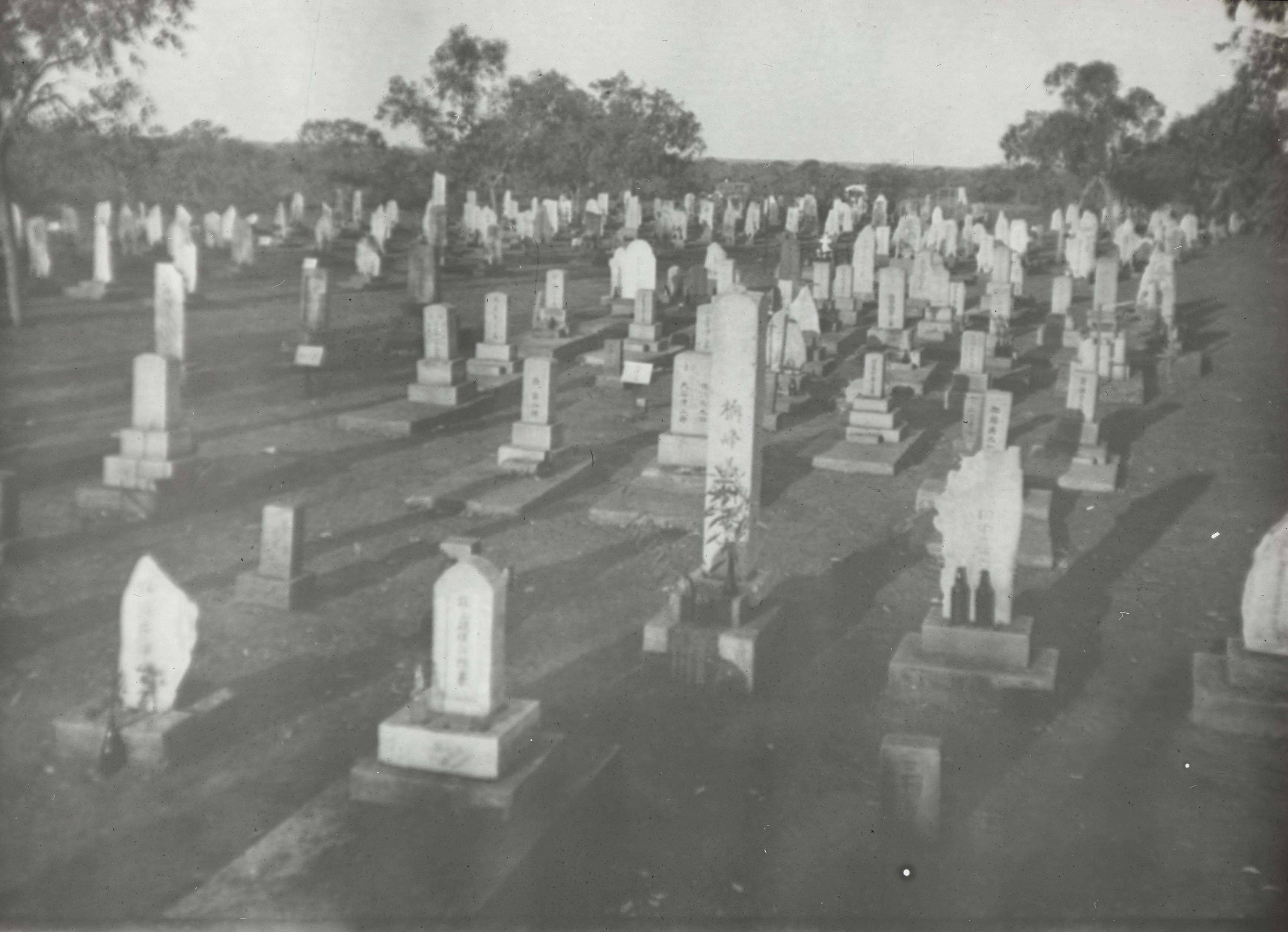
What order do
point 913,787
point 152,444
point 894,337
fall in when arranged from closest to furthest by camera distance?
point 913,787, point 152,444, point 894,337

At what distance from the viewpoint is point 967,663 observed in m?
9.09

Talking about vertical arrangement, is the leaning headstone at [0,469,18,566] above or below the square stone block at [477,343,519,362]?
below

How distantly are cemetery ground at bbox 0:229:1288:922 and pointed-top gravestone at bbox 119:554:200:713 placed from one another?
490mm

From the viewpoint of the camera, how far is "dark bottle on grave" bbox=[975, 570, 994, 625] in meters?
9.25

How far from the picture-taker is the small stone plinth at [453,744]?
694 cm

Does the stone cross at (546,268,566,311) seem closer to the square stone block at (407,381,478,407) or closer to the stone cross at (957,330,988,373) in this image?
the square stone block at (407,381,478,407)

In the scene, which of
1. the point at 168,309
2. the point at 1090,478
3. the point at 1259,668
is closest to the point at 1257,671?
the point at 1259,668

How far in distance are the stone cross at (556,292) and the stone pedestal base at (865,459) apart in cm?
923

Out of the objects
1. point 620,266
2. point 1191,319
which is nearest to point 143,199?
point 620,266

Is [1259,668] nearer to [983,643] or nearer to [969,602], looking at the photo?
[983,643]

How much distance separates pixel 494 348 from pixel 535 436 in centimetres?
572

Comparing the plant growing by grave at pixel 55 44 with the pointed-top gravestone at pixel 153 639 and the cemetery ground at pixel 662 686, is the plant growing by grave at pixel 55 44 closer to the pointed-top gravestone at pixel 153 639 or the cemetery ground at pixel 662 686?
the cemetery ground at pixel 662 686

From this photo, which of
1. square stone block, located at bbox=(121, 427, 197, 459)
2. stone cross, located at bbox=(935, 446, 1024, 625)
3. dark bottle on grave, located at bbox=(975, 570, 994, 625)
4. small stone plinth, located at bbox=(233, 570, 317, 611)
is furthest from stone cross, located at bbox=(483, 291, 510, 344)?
dark bottle on grave, located at bbox=(975, 570, 994, 625)

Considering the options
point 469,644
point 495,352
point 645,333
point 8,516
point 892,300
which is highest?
point 892,300
